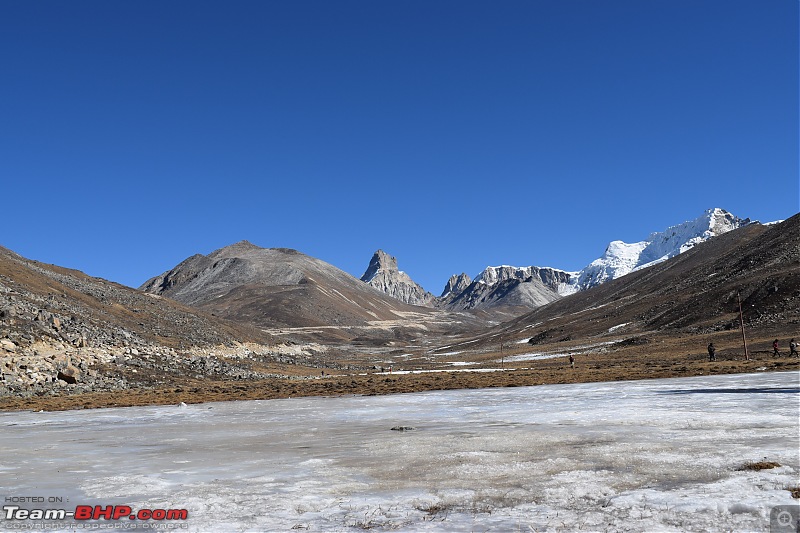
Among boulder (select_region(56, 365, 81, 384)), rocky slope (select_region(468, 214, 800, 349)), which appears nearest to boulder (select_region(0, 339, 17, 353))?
boulder (select_region(56, 365, 81, 384))

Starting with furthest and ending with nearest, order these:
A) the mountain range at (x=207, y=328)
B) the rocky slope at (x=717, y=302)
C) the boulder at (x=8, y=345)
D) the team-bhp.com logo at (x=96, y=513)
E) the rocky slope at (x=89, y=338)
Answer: the rocky slope at (x=717, y=302) → the mountain range at (x=207, y=328) → the rocky slope at (x=89, y=338) → the boulder at (x=8, y=345) → the team-bhp.com logo at (x=96, y=513)

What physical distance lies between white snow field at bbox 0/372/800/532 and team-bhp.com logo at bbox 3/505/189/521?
0.83 ft

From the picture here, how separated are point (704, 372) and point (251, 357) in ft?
208

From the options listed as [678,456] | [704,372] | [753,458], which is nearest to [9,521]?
[678,456]

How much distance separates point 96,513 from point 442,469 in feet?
22.0

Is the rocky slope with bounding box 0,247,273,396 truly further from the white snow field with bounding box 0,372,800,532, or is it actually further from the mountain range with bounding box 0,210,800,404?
the white snow field with bounding box 0,372,800,532

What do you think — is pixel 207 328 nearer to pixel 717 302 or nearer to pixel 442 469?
pixel 442 469

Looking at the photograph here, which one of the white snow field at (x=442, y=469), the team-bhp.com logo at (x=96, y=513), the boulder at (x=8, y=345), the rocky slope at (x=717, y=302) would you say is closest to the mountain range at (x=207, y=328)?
the boulder at (x=8, y=345)

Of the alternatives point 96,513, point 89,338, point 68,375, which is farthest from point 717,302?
point 96,513

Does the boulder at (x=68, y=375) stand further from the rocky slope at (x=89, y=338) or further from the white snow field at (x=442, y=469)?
the white snow field at (x=442, y=469)

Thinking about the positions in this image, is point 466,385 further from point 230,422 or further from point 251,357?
point 251,357

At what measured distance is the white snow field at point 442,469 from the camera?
9172 mm

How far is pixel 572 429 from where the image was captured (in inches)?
725

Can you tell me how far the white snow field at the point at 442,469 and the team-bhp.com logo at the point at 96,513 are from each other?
0.83ft
